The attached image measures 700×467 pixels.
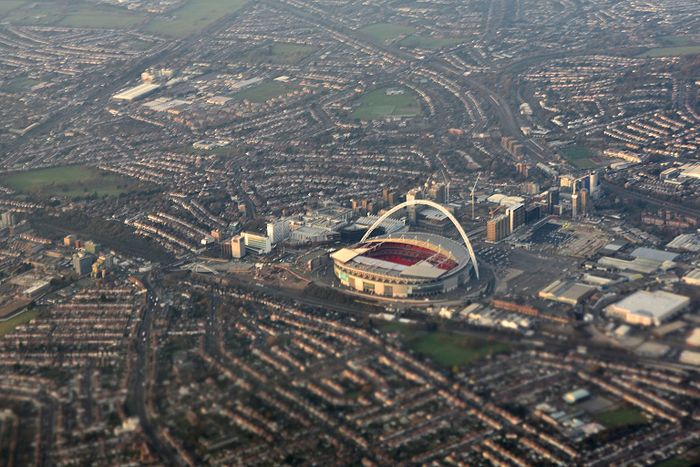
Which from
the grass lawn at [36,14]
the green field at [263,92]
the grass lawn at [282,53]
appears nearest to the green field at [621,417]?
the green field at [263,92]

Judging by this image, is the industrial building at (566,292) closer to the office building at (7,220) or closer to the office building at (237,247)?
the office building at (237,247)

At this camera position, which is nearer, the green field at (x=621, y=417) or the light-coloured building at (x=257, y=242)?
the green field at (x=621, y=417)

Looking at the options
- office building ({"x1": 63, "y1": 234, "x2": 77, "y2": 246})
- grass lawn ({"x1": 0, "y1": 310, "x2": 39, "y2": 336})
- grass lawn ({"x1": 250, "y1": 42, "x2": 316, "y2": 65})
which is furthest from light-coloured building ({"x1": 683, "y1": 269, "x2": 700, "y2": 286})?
grass lawn ({"x1": 250, "y1": 42, "x2": 316, "y2": 65})

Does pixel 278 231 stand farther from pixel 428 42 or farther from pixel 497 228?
pixel 428 42

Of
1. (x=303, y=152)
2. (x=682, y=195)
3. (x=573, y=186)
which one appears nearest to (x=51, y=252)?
(x=303, y=152)

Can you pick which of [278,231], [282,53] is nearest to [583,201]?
[278,231]

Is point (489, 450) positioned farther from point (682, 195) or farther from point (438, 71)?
point (438, 71)

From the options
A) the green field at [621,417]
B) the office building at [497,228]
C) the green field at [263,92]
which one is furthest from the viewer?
the green field at [263,92]

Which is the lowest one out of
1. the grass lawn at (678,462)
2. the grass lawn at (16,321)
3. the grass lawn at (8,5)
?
the grass lawn at (16,321)

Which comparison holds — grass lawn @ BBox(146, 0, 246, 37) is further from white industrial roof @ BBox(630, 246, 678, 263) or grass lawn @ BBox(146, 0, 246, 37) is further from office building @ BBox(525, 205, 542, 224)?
white industrial roof @ BBox(630, 246, 678, 263)
